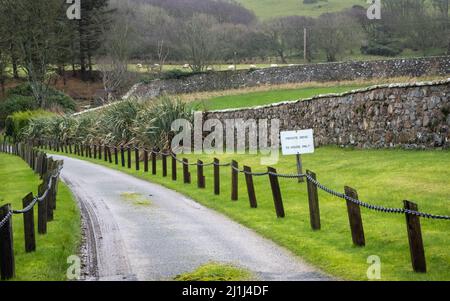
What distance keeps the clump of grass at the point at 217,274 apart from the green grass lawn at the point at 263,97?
30.5 metres

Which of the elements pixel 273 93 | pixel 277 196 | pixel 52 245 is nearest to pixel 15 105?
pixel 273 93

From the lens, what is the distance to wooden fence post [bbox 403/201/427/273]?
307 inches

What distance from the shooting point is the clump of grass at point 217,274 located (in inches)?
310

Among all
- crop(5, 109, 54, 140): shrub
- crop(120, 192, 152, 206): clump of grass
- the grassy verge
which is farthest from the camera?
crop(5, 109, 54, 140): shrub

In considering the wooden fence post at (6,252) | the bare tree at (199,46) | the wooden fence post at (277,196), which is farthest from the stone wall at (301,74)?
the wooden fence post at (6,252)

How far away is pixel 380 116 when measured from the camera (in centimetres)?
2066

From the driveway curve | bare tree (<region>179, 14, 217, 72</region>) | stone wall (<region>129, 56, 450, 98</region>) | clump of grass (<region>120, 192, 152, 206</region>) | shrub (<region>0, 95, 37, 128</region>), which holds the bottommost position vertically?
Result: clump of grass (<region>120, 192, 152, 206</region>)

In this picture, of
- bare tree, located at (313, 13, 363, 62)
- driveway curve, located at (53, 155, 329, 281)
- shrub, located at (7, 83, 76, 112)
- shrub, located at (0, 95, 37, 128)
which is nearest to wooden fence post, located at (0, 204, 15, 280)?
driveway curve, located at (53, 155, 329, 281)

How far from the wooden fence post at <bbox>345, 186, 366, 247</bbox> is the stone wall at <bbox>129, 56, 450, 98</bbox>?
1307 inches

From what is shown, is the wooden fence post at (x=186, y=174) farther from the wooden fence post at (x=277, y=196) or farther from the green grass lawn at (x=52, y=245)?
the wooden fence post at (x=277, y=196)

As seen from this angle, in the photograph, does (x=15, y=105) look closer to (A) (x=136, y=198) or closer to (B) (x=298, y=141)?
(A) (x=136, y=198)

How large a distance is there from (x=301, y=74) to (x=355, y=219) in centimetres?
4153

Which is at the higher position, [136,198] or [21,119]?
[21,119]

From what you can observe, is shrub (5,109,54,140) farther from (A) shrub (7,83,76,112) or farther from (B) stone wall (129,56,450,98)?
(B) stone wall (129,56,450,98)
